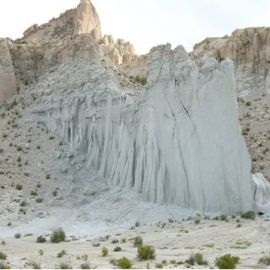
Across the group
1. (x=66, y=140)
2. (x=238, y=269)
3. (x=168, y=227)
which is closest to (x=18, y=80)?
(x=66, y=140)

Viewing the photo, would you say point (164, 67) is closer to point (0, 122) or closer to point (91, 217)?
point (91, 217)

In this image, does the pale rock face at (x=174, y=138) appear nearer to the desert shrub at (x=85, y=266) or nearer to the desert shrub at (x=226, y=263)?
the desert shrub at (x=226, y=263)

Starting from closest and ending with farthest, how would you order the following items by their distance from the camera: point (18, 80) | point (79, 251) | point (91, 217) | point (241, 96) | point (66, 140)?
point (79, 251)
point (91, 217)
point (66, 140)
point (241, 96)
point (18, 80)

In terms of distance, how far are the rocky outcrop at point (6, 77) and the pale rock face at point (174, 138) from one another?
39.6ft

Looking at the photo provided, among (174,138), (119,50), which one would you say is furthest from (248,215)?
(119,50)

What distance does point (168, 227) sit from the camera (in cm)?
2812

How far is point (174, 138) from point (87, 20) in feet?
139

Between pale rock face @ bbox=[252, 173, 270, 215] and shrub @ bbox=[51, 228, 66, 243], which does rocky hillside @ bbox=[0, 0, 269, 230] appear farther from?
shrub @ bbox=[51, 228, 66, 243]

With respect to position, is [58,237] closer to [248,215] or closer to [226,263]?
[248,215]

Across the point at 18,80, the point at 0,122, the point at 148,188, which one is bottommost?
the point at 148,188

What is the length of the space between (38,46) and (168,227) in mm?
35225

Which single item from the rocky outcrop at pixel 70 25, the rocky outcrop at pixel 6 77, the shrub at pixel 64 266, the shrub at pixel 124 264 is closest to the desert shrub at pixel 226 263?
the shrub at pixel 124 264

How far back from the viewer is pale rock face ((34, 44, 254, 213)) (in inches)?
1165

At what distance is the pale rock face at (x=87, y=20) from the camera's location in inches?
2694
